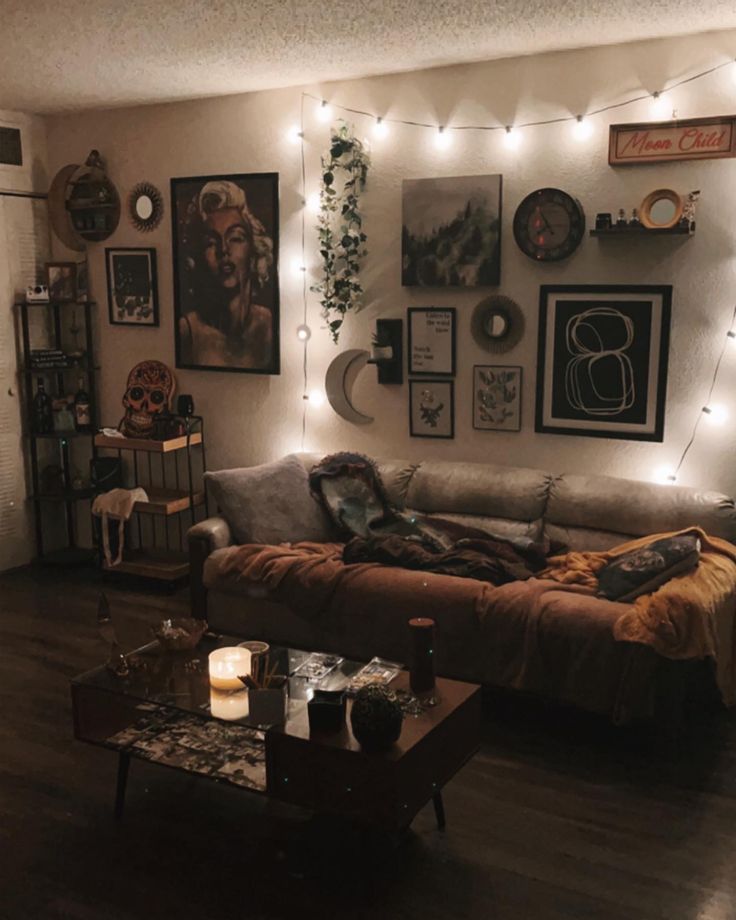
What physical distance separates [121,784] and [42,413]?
10.4ft

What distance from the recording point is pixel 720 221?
3.91m

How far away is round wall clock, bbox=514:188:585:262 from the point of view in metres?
4.18

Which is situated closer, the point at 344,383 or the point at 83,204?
the point at 344,383

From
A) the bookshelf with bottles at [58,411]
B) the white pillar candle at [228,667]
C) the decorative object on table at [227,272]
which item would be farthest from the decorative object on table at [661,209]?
the bookshelf with bottles at [58,411]

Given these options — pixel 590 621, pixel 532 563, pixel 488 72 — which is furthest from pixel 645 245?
pixel 590 621

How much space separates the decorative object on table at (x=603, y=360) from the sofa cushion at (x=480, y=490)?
0.31m

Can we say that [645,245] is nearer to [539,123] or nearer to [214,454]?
[539,123]

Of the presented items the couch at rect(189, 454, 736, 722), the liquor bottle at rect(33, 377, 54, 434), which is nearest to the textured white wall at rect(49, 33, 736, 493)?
the couch at rect(189, 454, 736, 722)

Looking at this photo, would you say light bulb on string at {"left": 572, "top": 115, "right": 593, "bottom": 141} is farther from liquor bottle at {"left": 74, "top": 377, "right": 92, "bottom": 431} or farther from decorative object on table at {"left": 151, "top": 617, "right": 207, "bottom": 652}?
liquor bottle at {"left": 74, "top": 377, "right": 92, "bottom": 431}

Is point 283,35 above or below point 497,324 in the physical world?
above

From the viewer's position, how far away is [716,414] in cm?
403

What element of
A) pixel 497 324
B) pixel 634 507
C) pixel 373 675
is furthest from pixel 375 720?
pixel 497 324

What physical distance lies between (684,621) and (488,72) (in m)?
2.63

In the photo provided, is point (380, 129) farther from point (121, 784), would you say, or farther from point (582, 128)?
point (121, 784)
